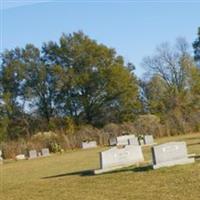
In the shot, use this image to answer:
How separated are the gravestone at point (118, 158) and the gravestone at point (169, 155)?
213 centimetres

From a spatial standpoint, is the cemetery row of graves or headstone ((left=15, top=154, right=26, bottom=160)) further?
headstone ((left=15, top=154, right=26, bottom=160))

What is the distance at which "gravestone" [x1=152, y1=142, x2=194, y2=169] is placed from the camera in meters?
16.8

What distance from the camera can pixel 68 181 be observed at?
16.5 metres

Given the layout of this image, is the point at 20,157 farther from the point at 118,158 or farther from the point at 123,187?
the point at 123,187

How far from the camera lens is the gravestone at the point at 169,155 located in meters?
16.8

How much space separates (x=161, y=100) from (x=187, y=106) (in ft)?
19.9

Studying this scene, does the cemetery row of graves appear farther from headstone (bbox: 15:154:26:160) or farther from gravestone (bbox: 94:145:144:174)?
headstone (bbox: 15:154:26:160)

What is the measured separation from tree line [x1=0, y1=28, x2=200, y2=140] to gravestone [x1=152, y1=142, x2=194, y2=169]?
2034 inches

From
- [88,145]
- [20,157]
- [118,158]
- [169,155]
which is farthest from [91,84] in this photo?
[169,155]

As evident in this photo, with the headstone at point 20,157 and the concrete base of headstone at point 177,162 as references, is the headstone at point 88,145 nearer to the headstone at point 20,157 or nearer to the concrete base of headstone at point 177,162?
the headstone at point 20,157

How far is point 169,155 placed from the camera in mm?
17031

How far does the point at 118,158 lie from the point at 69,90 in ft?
171

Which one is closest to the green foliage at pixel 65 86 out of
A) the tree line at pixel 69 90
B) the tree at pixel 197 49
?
the tree line at pixel 69 90

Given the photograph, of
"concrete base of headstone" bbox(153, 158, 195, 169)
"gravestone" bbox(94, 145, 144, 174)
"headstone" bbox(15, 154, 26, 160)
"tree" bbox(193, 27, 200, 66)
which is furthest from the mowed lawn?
"tree" bbox(193, 27, 200, 66)
